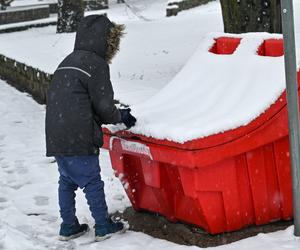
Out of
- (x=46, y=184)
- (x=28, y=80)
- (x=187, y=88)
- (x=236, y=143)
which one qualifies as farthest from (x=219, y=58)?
(x=28, y=80)

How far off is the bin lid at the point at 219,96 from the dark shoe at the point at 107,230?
0.60m

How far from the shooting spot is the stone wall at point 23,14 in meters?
23.7

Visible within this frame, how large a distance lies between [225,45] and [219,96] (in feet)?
1.81

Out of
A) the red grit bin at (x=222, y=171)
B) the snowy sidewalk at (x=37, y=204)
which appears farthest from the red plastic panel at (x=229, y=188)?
the snowy sidewalk at (x=37, y=204)

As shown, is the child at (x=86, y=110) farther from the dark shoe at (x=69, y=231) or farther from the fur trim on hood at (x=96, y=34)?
the dark shoe at (x=69, y=231)

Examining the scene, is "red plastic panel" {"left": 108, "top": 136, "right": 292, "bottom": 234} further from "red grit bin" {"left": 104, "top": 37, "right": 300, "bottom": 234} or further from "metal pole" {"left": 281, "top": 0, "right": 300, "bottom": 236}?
"metal pole" {"left": 281, "top": 0, "right": 300, "bottom": 236}

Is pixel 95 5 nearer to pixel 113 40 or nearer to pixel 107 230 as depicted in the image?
pixel 113 40

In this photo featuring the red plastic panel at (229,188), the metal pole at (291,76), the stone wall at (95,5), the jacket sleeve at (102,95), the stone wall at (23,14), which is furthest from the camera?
the stone wall at (95,5)

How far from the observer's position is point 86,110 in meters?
3.89

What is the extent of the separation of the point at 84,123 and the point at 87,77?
28 cm

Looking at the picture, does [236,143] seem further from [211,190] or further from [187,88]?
[187,88]

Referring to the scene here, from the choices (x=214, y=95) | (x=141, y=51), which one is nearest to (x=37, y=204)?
(x=214, y=95)

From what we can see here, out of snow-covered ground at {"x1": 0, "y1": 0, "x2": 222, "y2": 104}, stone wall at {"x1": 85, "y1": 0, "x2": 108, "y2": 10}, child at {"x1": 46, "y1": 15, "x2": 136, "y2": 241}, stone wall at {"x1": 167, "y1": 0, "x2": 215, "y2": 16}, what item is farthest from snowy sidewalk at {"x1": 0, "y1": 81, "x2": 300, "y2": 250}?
stone wall at {"x1": 85, "y1": 0, "x2": 108, "y2": 10}

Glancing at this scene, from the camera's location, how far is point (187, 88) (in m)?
4.33
